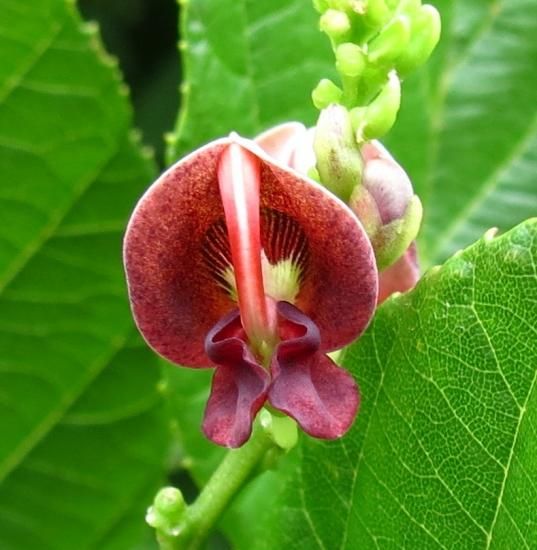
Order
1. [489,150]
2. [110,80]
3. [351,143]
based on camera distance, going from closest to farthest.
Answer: [351,143] < [110,80] < [489,150]

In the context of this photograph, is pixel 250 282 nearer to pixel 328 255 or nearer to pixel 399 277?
pixel 328 255

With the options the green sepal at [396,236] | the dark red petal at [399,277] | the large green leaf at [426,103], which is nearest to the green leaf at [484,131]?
the large green leaf at [426,103]

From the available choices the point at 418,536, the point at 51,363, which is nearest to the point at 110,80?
the point at 51,363

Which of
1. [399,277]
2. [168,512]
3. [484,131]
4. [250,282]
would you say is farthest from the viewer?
[484,131]

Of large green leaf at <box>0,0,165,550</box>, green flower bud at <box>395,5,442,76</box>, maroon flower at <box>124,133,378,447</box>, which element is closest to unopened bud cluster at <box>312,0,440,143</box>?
green flower bud at <box>395,5,442,76</box>

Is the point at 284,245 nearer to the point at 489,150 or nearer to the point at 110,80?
the point at 110,80

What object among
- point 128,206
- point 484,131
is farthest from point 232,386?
point 484,131
